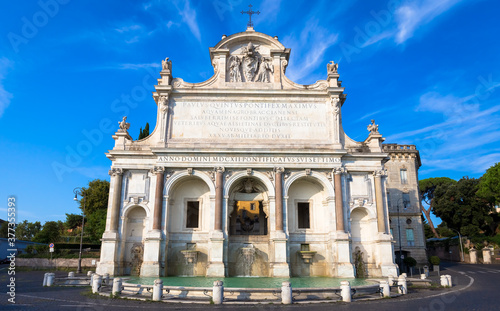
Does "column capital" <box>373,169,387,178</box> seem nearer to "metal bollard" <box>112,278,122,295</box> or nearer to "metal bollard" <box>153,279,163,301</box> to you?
"metal bollard" <box>153,279,163,301</box>

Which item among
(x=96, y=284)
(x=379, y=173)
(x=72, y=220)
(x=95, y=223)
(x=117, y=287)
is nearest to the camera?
(x=117, y=287)

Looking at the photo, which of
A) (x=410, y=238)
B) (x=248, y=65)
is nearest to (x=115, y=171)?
(x=248, y=65)

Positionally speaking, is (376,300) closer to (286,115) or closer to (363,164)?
(363,164)

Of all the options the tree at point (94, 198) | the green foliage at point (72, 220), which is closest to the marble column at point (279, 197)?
the tree at point (94, 198)

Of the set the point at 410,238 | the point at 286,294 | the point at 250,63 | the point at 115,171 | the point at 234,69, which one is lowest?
the point at 286,294

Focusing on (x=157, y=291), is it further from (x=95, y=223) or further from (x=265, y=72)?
(x=95, y=223)

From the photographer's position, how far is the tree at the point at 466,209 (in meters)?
50.6

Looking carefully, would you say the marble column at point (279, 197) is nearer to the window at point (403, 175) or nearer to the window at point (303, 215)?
the window at point (303, 215)

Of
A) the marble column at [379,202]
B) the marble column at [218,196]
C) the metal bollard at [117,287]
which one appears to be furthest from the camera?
the marble column at [379,202]

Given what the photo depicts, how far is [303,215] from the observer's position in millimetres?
28578

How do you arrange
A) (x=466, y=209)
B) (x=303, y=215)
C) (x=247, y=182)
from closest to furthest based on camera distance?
(x=247, y=182) < (x=303, y=215) < (x=466, y=209)

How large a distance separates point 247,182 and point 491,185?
3831 cm

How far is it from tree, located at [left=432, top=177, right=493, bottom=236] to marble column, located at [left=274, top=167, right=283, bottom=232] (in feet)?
126

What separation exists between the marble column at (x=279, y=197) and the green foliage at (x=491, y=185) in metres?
36.3
